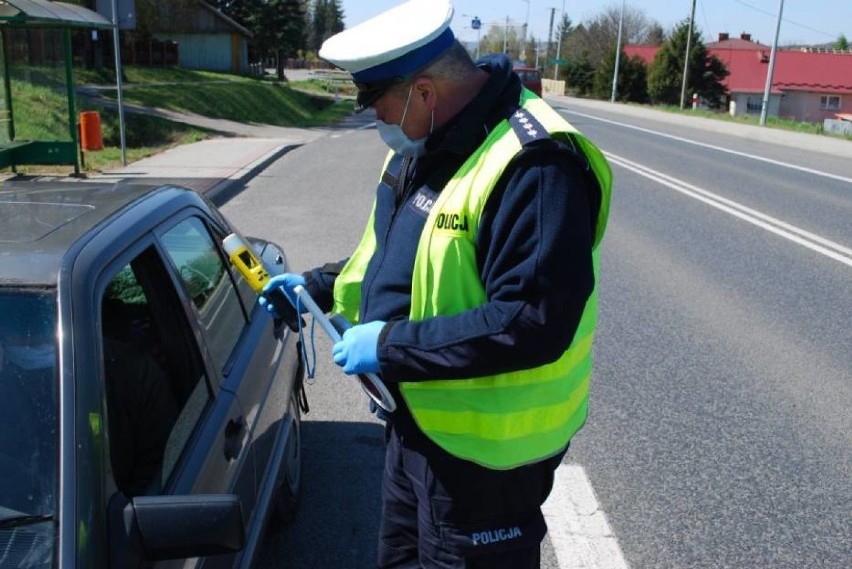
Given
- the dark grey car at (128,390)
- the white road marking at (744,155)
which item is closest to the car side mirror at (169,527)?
the dark grey car at (128,390)

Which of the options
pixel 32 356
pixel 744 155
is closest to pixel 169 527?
pixel 32 356

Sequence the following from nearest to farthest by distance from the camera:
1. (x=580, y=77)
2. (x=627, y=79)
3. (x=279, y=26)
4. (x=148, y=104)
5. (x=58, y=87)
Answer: (x=58, y=87) → (x=148, y=104) → (x=279, y=26) → (x=627, y=79) → (x=580, y=77)

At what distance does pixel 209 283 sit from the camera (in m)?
3.17

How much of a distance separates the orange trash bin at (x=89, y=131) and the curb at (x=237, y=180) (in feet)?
9.00

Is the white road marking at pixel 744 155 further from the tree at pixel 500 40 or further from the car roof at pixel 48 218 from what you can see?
the tree at pixel 500 40

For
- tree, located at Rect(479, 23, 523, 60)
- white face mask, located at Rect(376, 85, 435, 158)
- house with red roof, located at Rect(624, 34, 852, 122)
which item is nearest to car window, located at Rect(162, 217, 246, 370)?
white face mask, located at Rect(376, 85, 435, 158)

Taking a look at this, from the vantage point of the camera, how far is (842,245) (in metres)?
9.29

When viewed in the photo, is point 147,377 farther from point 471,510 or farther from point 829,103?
point 829,103

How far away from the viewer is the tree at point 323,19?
11444 centimetres

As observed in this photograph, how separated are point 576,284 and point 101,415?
1.09 m

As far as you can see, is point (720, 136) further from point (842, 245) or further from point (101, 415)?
point (101, 415)

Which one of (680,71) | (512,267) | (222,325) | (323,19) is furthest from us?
(323,19)

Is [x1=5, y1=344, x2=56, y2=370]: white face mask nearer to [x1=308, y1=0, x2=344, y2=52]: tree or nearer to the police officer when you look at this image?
the police officer

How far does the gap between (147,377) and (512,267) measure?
119 cm
